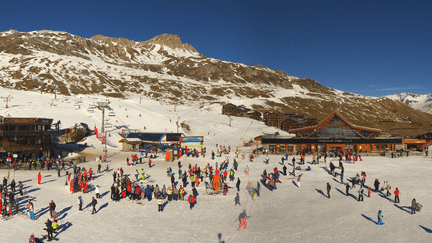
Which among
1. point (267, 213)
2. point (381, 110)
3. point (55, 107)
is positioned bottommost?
point (267, 213)

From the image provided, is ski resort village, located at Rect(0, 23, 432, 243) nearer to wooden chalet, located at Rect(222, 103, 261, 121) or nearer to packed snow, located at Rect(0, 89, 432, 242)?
packed snow, located at Rect(0, 89, 432, 242)

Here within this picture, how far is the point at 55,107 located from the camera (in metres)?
72.1

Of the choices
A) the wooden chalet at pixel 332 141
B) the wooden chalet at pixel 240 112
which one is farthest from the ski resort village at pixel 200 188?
the wooden chalet at pixel 240 112

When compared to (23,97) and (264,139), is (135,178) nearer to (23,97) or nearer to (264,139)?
(264,139)

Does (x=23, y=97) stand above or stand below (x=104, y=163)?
above

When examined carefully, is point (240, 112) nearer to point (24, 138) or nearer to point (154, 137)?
point (154, 137)

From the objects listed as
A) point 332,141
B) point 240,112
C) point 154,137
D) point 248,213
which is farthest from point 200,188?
point 240,112

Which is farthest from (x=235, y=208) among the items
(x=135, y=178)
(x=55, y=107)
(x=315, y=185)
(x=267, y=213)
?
(x=55, y=107)

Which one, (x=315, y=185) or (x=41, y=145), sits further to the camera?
(x=41, y=145)


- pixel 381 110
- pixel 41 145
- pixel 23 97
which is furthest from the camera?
pixel 381 110

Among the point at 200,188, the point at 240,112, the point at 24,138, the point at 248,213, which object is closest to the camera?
the point at 248,213

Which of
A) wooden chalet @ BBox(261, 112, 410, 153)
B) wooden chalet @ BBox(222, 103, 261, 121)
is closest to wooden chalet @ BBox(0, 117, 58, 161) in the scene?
wooden chalet @ BBox(261, 112, 410, 153)

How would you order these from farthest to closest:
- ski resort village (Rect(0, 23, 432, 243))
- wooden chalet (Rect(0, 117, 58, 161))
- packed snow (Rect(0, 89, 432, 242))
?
wooden chalet (Rect(0, 117, 58, 161)) → ski resort village (Rect(0, 23, 432, 243)) → packed snow (Rect(0, 89, 432, 242))

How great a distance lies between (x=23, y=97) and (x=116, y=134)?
45.2m
